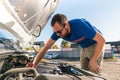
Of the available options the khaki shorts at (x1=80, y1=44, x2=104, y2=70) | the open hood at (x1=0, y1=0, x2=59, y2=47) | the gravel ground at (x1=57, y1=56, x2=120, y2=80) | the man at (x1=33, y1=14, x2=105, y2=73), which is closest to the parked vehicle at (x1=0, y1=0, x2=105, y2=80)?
the open hood at (x1=0, y1=0, x2=59, y2=47)

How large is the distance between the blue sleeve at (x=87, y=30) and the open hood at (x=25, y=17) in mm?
1684

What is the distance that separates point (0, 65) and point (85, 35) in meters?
1.19

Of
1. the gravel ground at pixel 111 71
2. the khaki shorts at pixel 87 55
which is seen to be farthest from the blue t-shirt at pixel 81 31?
the gravel ground at pixel 111 71

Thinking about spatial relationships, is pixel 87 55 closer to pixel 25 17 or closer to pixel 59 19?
pixel 59 19

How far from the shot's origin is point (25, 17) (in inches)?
250

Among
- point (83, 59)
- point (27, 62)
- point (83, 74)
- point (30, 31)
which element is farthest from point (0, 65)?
point (30, 31)

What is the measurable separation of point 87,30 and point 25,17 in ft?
6.83

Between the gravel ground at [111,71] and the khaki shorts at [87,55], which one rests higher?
the khaki shorts at [87,55]

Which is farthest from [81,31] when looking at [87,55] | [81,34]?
[87,55]

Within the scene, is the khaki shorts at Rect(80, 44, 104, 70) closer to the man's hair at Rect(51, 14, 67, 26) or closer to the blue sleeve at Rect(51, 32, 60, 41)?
the blue sleeve at Rect(51, 32, 60, 41)

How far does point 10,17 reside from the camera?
5945mm

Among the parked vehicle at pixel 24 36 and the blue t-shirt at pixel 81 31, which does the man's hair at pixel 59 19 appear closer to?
the blue t-shirt at pixel 81 31

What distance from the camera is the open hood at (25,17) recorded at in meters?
5.86

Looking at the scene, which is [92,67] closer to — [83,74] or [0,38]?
[83,74]
